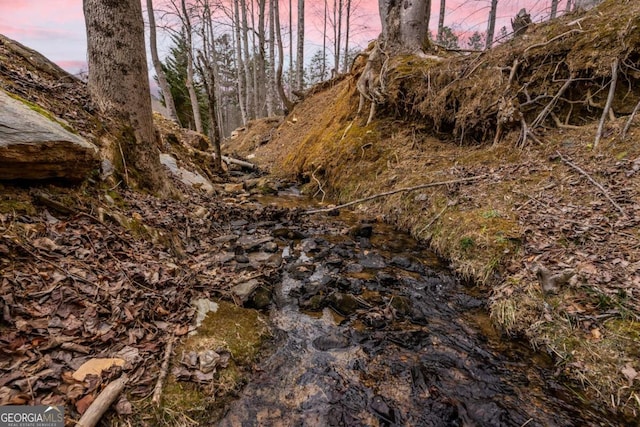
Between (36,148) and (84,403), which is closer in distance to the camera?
(84,403)

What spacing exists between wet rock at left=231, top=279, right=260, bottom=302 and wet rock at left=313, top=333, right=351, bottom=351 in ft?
3.20

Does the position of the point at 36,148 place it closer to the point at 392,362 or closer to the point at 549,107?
the point at 392,362

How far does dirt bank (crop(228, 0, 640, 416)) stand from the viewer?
9.41ft

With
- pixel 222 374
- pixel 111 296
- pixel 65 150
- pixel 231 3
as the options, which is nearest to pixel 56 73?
pixel 65 150

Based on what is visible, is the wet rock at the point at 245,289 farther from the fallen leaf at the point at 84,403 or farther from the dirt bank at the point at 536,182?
the dirt bank at the point at 536,182

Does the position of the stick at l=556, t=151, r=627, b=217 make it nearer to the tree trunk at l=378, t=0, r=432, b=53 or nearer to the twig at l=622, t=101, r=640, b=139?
the twig at l=622, t=101, r=640, b=139

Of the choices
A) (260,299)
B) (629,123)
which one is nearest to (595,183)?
(629,123)

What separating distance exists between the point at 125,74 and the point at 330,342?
498cm

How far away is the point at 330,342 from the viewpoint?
312 centimetres

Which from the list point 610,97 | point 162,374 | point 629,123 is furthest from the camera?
point 610,97

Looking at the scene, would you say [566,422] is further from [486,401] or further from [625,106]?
[625,106]

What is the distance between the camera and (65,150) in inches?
130

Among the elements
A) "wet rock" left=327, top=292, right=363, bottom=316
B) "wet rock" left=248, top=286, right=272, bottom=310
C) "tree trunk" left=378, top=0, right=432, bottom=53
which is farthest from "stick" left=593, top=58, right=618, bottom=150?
"wet rock" left=248, top=286, right=272, bottom=310

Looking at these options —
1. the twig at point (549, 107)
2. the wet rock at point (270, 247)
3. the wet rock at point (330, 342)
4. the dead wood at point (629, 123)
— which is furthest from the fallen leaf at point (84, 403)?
the twig at point (549, 107)
